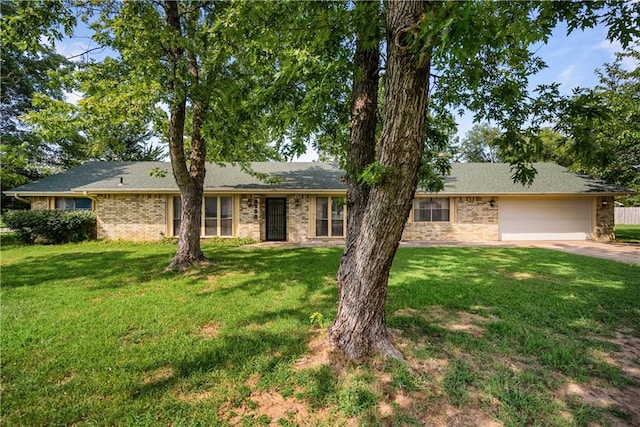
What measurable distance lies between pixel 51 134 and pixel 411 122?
304 inches

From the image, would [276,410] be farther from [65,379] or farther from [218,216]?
[218,216]

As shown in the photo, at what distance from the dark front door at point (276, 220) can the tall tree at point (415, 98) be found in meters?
9.72

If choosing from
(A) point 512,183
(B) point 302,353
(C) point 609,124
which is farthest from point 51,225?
(C) point 609,124

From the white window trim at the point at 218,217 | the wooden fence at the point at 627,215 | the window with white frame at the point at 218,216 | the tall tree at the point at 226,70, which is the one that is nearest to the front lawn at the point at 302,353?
the tall tree at the point at 226,70

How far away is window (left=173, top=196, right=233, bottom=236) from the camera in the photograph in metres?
12.7

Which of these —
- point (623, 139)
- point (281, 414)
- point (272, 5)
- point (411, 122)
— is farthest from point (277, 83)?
point (623, 139)

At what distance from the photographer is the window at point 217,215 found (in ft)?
41.6

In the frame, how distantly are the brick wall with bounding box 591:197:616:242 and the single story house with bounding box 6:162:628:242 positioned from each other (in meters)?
0.04

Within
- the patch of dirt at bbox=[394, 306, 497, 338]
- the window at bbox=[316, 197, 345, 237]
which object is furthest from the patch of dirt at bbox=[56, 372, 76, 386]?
the window at bbox=[316, 197, 345, 237]

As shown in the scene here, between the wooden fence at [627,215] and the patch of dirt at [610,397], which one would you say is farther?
the wooden fence at [627,215]

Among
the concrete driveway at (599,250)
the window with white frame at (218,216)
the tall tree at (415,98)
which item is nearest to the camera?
the tall tree at (415,98)

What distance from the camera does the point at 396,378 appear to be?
2.84 metres

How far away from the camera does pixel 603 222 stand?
1298cm

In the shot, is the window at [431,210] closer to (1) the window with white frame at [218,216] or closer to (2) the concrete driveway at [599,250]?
(2) the concrete driveway at [599,250]
